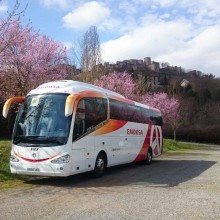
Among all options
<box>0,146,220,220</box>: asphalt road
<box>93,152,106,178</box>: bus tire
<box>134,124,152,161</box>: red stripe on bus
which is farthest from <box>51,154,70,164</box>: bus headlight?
<box>134,124,152,161</box>: red stripe on bus

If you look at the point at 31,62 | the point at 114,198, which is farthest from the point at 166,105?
the point at 114,198

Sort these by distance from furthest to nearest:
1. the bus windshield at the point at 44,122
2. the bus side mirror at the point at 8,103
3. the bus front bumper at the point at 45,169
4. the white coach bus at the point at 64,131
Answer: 1. the bus side mirror at the point at 8,103
2. the bus windshield at the point at 44,122
3. the white coach bus at the point at 64,131
4. the bus front bumper at the point at 45,169

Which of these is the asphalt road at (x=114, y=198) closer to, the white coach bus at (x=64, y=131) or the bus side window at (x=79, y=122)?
the white coach bus at (x=64, y=131)

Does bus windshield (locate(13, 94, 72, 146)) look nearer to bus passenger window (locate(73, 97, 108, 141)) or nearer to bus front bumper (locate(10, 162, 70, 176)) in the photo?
bus passenger window (locate(73, 97, 108, 141))

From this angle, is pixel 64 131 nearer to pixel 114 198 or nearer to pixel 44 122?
pixel 44 122

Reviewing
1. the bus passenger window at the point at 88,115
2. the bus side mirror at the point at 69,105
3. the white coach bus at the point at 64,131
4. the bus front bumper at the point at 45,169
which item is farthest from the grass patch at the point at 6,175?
the bus side mirror at the point at 69,105

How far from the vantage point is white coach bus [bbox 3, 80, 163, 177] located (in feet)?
40.7

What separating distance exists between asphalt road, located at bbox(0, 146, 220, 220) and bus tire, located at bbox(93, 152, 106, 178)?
0.26m

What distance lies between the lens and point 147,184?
12.8 m

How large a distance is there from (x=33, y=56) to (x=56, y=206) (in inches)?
620

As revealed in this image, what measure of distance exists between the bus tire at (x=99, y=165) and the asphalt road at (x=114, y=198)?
0.86ft

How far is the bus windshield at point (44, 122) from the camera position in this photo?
1256 centimetres

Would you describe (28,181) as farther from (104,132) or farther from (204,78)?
(204,78)

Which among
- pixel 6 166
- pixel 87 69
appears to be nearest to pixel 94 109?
pixel 6 166
